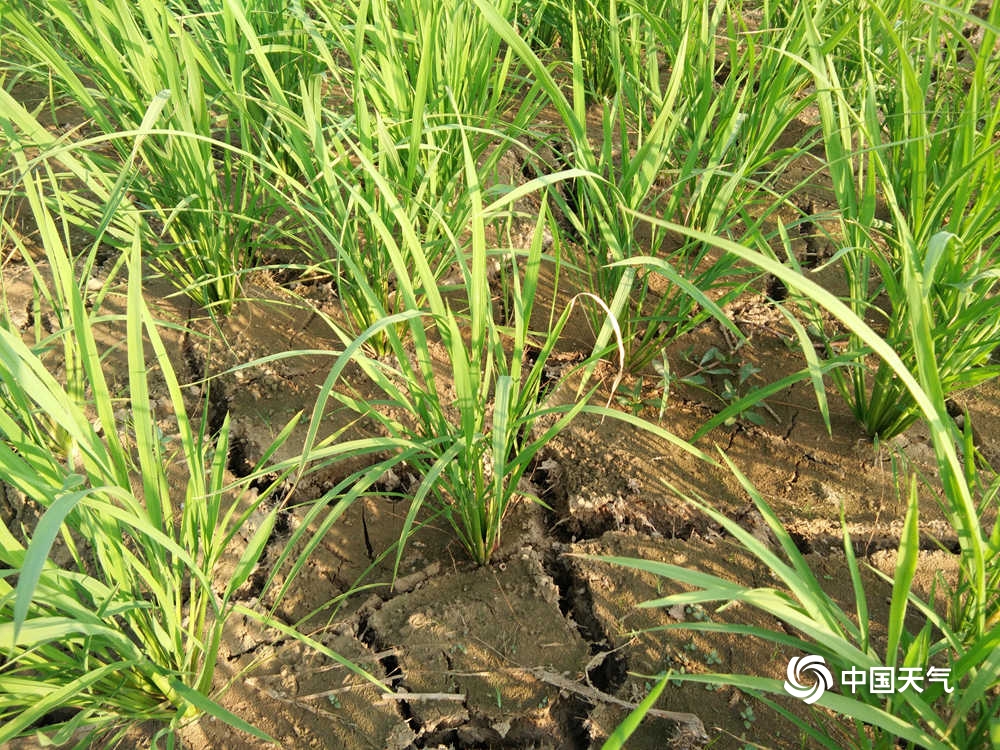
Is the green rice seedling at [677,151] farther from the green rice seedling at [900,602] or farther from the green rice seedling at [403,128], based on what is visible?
the green rice seedling at [900,602]

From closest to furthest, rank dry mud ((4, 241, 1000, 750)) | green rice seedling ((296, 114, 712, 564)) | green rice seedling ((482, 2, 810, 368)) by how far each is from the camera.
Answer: green rice seedling ((296, 114, 712, 564)), dry mud ((4, 241, 1000, 750)), green rice seedling ((482, 2, 810, 368))

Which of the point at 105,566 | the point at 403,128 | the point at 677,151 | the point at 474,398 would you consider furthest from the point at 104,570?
the point at 677,151

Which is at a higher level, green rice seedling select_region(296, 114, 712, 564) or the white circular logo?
green rice seedling select_region(296, 114, 712, 564)

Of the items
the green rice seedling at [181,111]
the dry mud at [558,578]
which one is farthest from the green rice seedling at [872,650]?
the green rice seedling at [181,111]

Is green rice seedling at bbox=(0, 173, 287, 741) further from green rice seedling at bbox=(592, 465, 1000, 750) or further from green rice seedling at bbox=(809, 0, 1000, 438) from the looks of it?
green rice seedling at bbox=(809, 0, 1000, 438)

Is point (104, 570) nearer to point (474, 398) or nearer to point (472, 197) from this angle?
point (474, 398)

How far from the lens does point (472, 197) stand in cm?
105

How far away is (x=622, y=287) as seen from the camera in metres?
1.18

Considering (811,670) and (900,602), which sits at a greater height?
(900,602)

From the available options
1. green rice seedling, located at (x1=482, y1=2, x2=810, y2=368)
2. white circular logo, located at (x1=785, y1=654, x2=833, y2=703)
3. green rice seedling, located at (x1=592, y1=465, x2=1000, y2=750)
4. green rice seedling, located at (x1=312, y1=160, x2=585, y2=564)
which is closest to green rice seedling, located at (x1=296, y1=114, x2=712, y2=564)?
green rice seedling, located at (x1=312, y1=160, x2=585, y2=564)

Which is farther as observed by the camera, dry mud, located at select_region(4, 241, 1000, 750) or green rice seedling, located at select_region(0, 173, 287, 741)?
dry mud, located at select_region(4, 241, 1000, 750)

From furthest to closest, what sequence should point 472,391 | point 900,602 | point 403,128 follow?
point 403,128, point 472,391, point 900,602

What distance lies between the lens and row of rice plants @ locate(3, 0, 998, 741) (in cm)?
110

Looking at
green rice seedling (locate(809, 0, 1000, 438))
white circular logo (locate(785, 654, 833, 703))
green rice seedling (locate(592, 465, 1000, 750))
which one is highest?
green rice seedling (locate(809, 0, 1000, 438))
